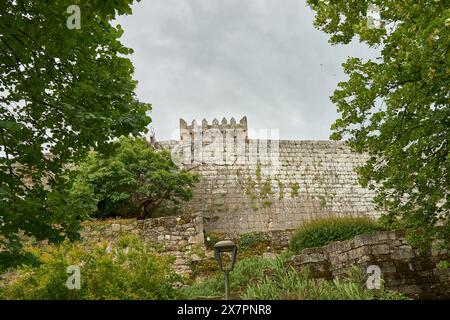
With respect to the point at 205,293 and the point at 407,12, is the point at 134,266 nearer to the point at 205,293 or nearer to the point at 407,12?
the point at 205,293

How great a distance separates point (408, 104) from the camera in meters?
7.56

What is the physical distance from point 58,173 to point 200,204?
1133 cm

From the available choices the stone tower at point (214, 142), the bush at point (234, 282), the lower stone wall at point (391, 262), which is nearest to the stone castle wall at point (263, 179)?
the stone tower at point (214, 142)

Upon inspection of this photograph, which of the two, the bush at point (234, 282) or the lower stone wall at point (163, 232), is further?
the lower stone wall at point (163, 232)

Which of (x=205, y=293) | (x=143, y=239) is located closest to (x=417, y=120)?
(x=205, y=293)

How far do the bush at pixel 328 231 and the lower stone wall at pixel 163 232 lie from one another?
3.21 meters

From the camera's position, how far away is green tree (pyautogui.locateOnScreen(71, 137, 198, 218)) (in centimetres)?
1526

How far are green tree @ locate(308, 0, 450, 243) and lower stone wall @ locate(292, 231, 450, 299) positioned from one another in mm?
593

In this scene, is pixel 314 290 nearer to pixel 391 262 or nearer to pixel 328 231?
pixel 391 262

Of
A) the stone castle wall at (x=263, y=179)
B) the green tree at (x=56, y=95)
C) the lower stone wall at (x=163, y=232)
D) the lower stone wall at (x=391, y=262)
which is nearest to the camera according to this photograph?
the green tree at (x=56, y=95)

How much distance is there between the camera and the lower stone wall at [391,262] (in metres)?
8.74

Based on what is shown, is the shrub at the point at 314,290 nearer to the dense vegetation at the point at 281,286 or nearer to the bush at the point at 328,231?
the dense vegetation at the point at 281,286

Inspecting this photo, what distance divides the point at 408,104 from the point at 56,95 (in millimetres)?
5778

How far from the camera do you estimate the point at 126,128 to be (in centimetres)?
614
